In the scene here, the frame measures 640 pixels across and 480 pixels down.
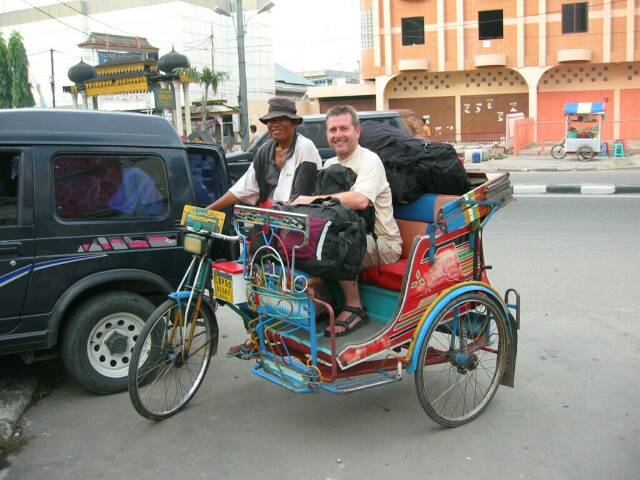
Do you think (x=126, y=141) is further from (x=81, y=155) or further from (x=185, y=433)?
(x=185, y=433)

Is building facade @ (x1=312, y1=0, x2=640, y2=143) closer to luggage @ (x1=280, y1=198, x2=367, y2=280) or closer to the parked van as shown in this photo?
the parked van

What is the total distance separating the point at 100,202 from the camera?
455 centimetres

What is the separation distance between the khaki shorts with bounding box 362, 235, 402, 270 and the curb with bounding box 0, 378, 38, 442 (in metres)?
2.30

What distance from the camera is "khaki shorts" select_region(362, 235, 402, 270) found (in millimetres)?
4074

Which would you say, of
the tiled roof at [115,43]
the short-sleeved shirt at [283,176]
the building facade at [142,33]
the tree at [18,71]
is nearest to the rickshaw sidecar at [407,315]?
the short-sleeved shirt at [283,176]

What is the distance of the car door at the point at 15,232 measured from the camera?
409cm

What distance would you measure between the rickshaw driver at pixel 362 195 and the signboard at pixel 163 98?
20.4 m

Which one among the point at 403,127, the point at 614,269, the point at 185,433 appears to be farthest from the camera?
the point at 403,127

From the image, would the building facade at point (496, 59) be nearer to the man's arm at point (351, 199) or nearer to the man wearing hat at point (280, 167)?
the man wearing hat at point (280, 167)

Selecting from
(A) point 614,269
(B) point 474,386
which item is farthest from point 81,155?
(A) point 614,269

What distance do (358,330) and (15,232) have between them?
86.4 inches

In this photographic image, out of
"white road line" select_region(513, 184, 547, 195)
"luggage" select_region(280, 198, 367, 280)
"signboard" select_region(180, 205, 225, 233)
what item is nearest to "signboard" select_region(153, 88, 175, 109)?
"white road line" select_region(513, 184, 547, 195)

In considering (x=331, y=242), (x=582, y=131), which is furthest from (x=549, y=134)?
(x=331, y=242)

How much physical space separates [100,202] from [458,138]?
34508mm
